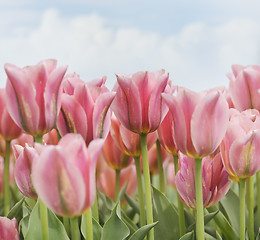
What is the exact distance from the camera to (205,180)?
702 mm

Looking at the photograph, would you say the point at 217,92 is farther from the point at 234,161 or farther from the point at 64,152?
the point at 64,152

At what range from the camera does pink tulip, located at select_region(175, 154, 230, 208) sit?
27.1 inches

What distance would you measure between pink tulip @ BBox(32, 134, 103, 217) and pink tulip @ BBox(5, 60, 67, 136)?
0.41 ft

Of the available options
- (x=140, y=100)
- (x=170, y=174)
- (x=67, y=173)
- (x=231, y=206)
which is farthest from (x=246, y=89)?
(x=170, y=174)

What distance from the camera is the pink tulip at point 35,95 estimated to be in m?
0.58

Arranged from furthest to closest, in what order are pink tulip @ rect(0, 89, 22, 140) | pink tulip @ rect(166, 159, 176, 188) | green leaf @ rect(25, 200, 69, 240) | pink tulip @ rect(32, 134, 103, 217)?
pink tulip @ rect(166, 159, 176, 188), pink tulip @ rect(0, 89, 22, 140), green leaf @ rect(25, 200, 69, 240), pink tulip @ rect(32, 134, 103, 217)

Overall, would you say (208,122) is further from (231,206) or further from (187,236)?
(231,206)

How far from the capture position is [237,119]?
2.18 ft

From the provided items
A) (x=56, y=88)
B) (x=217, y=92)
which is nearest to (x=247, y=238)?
(x=217, y=92)

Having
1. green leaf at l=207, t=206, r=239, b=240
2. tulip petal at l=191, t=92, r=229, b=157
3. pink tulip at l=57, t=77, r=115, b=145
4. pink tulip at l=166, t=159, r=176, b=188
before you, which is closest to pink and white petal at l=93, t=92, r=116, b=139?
pink tulip at l=57, t=77, r=115, b=145

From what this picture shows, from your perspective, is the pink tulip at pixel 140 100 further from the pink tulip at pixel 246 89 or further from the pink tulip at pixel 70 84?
the pink tulip at pixel 246 89

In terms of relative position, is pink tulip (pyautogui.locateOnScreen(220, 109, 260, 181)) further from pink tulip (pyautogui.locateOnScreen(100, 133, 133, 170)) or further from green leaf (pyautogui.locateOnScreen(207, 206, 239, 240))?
pink tulip (pyautogui.locateOnScreen(100, 133, 133, 170))

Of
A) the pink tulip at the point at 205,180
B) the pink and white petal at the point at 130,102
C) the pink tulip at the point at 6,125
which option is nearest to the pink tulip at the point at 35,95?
the pink and white petal at the point at 130,102

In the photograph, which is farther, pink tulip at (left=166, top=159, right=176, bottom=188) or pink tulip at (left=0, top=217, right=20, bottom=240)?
pink tulip at (left=166, top=159, right=176, bottom=188)
